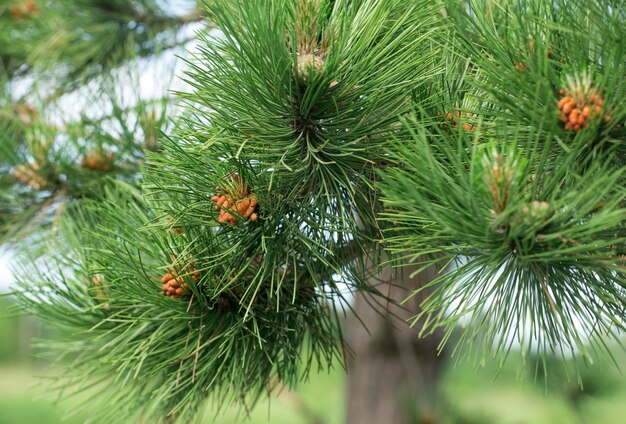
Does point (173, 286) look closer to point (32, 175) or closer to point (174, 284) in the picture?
point (174, 284)

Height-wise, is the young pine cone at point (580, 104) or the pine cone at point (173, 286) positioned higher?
the young pine cone at point (580, 104)

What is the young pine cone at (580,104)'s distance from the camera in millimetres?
348

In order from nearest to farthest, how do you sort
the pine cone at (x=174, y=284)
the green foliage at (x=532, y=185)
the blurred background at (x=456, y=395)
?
the green foliage at (x=532, y=185), the pine cone at (x=174, y=284), the blurred background at (x=456, y=395)

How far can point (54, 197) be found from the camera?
766mm

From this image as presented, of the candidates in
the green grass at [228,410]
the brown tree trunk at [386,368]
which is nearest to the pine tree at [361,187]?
the brown tree trunk at [386,368]

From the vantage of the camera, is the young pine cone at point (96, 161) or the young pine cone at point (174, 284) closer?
the young pine cone at point (174, 284)

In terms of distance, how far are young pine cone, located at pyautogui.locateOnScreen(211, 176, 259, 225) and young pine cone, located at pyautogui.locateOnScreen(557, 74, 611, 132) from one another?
0.65 feet

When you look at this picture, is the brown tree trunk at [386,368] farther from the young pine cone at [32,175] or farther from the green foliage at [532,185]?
the green foliage at [532,185]

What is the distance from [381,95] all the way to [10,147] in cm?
52

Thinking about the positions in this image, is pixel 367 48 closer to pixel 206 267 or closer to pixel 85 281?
pixel 206 267

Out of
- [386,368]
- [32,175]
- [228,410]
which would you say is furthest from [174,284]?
[228,410]

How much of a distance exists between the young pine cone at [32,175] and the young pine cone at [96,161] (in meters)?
0.06

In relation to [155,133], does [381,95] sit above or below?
below

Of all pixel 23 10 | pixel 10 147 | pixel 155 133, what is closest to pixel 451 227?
pixel 155 133
